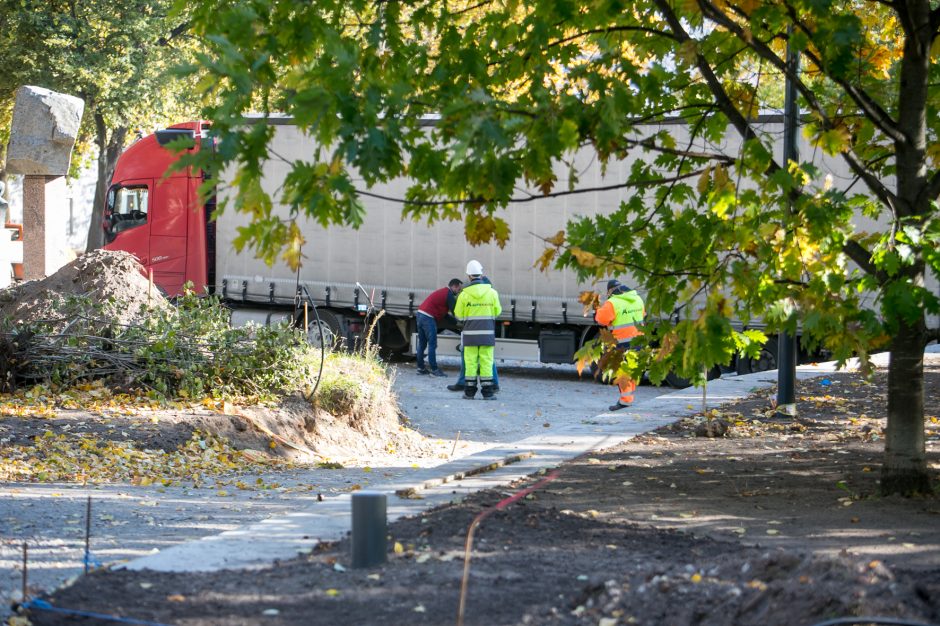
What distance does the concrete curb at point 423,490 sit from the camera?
5266 millimetres

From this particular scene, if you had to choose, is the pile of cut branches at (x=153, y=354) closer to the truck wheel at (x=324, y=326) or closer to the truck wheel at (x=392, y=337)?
the truck wheel at (x=324, y=326)

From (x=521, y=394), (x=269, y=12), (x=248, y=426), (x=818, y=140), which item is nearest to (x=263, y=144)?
(x=269, y=12)

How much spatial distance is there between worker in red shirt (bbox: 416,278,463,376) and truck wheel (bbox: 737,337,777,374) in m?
4.94

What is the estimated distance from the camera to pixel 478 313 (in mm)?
16000

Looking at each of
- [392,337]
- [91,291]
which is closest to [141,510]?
[91,291]

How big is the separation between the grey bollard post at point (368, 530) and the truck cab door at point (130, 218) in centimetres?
1678

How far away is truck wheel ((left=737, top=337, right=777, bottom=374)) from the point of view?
17.7m

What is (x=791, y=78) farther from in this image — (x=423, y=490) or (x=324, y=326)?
(x=324, y=326)

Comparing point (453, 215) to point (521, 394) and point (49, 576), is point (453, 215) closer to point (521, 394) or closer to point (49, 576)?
point (49, 576)

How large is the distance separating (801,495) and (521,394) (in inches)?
379

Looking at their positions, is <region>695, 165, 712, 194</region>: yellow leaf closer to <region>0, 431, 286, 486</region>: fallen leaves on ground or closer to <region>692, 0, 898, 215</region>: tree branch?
<region>692, 0, 898, 215</region>: tree branch

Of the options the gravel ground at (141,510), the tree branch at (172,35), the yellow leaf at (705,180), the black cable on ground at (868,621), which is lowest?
the gravel ground at (141,510)

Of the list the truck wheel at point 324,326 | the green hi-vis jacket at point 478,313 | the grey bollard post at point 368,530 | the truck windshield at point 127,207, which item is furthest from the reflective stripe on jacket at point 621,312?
the truck windshield at point 127,207

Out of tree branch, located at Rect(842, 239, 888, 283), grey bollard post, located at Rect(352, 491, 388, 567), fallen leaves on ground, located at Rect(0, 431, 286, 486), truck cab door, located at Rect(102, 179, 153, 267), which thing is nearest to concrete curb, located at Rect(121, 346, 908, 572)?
grey bollard post, located at Rect(352, 491, 388, 567)
